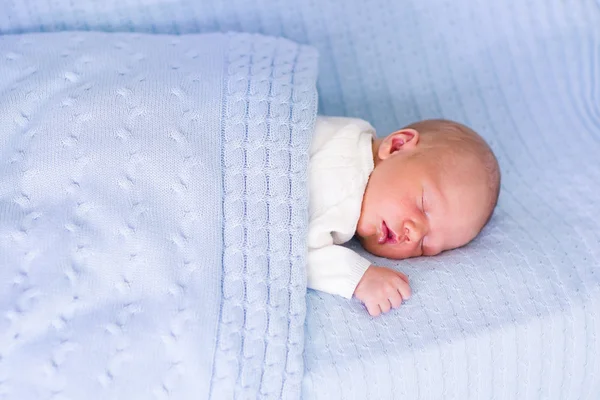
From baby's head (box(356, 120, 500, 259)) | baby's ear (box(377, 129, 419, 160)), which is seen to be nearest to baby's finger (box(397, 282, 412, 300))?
baby's head (box(356, 120, 500, 259))

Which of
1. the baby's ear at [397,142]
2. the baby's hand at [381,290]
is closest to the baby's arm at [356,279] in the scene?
the baby's hand at [381,290]

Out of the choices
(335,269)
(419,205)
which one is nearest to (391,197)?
(419,205)

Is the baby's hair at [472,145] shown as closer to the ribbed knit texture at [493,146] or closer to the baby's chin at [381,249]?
the ribbed knit texture at [493,146]

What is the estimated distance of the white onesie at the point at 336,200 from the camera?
114cm

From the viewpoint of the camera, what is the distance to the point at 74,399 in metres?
0.90

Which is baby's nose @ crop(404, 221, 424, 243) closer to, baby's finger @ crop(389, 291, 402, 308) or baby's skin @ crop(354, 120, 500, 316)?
baby's skin @ crop(354, 120, 500, 316)

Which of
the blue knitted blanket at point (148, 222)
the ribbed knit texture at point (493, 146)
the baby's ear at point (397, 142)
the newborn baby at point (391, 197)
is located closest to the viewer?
the blue knitted blanket at point (148, 222)

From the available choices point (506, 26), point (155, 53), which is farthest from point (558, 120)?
point (155, 53)

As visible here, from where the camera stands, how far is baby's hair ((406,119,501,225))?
4.15ft

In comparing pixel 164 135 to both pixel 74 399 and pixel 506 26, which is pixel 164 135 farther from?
pixel 506 26

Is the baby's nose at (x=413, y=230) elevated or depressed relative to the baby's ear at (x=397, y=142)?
depressed

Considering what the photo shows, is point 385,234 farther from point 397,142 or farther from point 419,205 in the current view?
point 397,142

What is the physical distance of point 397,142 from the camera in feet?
4.23

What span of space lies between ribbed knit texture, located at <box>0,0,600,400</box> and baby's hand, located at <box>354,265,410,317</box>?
0.7 inches
